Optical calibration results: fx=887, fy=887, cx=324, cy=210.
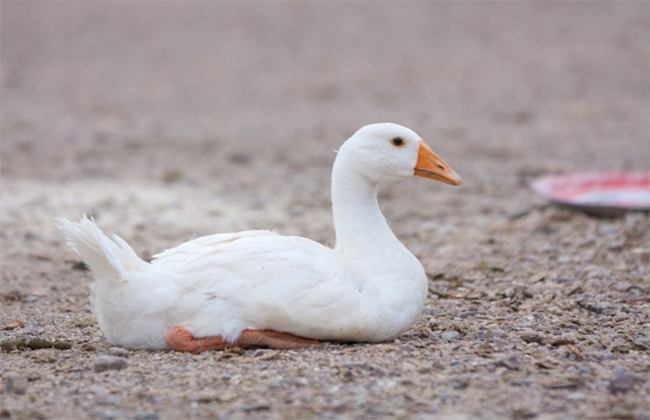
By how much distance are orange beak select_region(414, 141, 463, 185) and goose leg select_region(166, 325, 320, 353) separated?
1249 mm

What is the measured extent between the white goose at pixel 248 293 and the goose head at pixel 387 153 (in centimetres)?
47

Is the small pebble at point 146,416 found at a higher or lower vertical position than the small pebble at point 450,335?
lower

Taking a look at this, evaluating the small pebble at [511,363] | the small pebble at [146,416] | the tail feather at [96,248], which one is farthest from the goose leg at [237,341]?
the small pebble at [511,363]

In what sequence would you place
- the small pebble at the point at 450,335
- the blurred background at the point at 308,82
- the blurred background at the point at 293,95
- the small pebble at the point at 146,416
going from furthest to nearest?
the blurred background at the point at 308,82
the blurred background at the point at 293,95
the small pebble at the point at 450,335
the small pebble at the point at 146,416

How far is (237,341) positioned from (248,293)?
28cm

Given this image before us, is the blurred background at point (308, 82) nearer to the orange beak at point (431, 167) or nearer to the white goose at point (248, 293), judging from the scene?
the orange beak at point (431, 167)

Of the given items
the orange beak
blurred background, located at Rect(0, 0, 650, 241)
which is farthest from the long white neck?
blurred background, located at Rect(0, 0, 650, 241)

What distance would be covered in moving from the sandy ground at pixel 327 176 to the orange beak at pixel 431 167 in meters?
0.93

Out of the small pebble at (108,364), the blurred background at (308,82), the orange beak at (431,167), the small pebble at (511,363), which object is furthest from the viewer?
the blurred background at (308,82)

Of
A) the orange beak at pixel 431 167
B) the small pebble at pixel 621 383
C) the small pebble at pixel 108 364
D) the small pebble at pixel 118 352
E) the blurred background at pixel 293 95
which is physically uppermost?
the blurred background at pixel 293 95

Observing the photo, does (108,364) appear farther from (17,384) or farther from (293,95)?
(293,95)

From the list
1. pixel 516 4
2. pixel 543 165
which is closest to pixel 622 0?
pixel 516 4

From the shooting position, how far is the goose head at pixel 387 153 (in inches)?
207

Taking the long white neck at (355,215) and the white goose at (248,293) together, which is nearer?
the white goose at (248,293)
